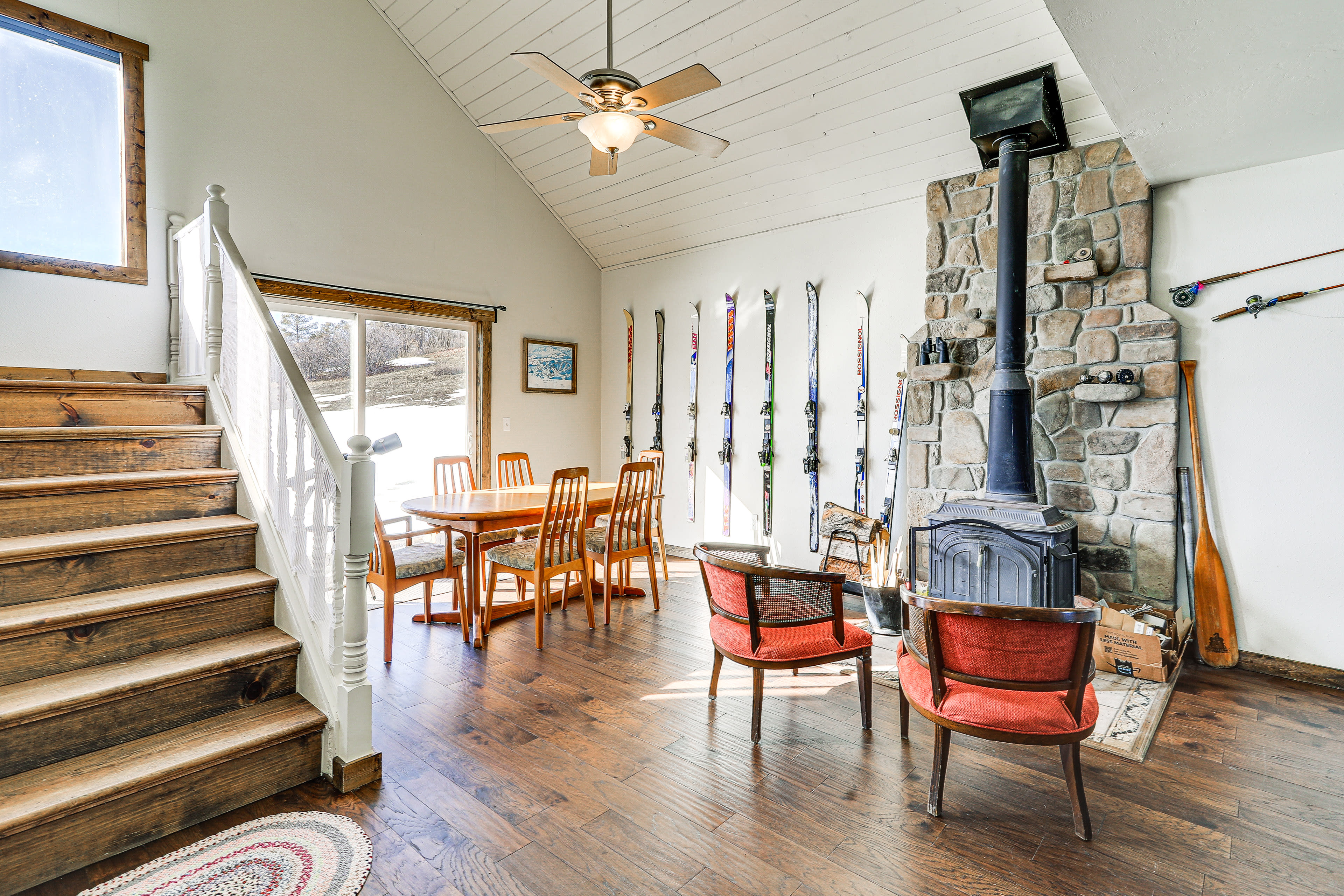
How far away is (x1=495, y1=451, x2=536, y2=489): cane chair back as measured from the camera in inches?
194

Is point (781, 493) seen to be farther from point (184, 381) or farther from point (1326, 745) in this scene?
point (184, 381)

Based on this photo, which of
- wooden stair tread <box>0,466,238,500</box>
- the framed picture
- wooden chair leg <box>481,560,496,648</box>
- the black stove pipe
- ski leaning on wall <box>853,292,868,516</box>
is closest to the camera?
wooden stair tread <box>0,466,238,500</box>

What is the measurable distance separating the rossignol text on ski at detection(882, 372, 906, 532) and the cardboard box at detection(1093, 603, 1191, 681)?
1297mm

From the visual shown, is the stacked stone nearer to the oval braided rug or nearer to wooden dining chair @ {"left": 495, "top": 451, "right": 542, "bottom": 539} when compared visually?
wooden dining chair @ {"left": 495, "top": 451, "right": 542, "bottom": 539}

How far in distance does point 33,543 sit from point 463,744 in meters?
1.53

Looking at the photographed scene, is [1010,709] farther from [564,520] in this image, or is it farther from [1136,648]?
[564,520]

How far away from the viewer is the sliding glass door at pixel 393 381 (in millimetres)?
4352

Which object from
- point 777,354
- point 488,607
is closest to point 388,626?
point 488,607

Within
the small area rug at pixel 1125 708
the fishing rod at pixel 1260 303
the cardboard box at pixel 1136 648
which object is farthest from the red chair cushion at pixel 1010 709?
the fishing rod at pixel 1260 303

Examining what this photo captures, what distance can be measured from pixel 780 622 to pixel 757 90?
125 inches

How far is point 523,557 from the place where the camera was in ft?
11.7

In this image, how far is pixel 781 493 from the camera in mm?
4938

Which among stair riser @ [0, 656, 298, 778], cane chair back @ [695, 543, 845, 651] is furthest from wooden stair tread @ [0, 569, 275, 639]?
cane chair back @ [695, 543, 845, 651]

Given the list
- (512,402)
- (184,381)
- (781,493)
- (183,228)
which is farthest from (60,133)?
(781,493)
